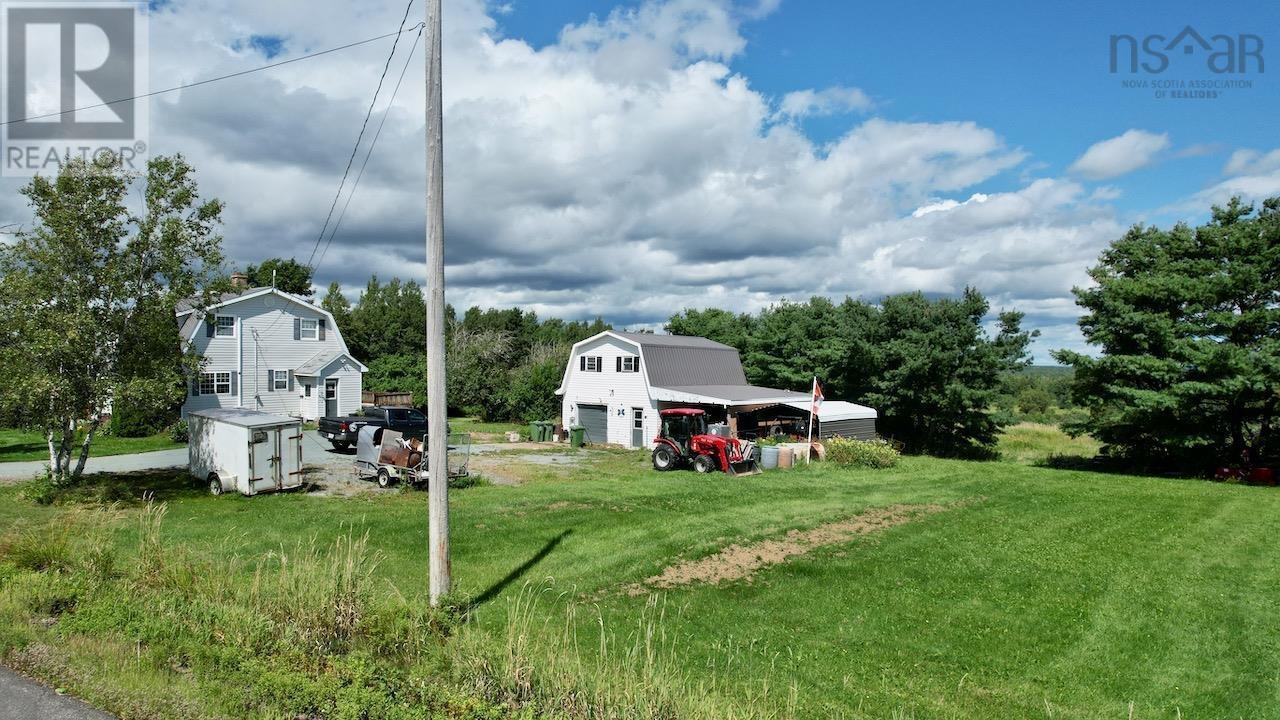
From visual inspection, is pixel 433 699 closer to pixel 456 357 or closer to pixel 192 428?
pixel 192 428

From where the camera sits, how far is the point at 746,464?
2133 cm

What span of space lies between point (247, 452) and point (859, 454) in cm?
1904

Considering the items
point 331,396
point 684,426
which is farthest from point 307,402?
point 684,426

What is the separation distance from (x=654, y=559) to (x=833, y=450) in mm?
15188

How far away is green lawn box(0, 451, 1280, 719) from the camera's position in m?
5.26

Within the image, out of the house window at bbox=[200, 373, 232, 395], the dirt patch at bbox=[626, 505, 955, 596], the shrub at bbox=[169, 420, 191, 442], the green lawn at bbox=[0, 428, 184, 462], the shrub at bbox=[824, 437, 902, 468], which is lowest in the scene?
the dirt patch at bbox=[626, 505, 955, 596]

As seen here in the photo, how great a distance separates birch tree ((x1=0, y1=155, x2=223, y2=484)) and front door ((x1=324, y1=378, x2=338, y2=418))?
1931 centimetres

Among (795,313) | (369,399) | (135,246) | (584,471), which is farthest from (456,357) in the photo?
(135,246)

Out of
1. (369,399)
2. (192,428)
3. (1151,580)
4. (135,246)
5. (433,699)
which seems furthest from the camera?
(369,399)

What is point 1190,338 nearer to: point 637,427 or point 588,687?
point 637,427

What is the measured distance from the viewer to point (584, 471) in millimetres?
21359

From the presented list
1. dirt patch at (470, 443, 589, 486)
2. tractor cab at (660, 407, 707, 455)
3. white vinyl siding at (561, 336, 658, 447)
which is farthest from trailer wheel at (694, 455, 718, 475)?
white vinyl siding at (561, 336, 658, 447)

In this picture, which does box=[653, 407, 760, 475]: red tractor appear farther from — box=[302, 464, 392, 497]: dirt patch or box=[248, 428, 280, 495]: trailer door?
box=[248, 428, 280, 495]: trailer door

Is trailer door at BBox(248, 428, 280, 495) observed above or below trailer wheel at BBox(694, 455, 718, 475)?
above
